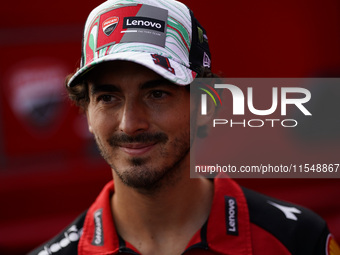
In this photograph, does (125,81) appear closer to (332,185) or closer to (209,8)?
(209,8)

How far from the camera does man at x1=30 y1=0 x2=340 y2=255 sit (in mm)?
1589

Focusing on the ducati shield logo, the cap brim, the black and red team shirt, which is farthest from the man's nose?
the black and red team shirt

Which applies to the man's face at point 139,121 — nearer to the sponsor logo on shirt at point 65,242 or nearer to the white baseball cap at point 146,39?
the white baseball cap at point 146,39

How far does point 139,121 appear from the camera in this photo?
1.55 m

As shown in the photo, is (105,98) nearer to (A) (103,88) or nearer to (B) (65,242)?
(A) (103,88)

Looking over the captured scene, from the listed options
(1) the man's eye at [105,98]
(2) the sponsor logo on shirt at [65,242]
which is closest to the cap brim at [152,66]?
(1) the man's eye at [105,98]

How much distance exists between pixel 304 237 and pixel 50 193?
2224 mm

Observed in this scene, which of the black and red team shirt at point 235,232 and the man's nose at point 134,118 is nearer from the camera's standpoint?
the man's nose at point 134,118

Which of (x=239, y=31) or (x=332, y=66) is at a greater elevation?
(x=239, y=31)

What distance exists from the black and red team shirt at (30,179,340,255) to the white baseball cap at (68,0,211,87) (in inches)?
20.8

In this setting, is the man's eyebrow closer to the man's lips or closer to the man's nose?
the man's nose

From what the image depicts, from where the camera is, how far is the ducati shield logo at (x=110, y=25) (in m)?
1.62

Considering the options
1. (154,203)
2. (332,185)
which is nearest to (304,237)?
(154,203)

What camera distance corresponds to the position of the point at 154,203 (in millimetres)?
1772
